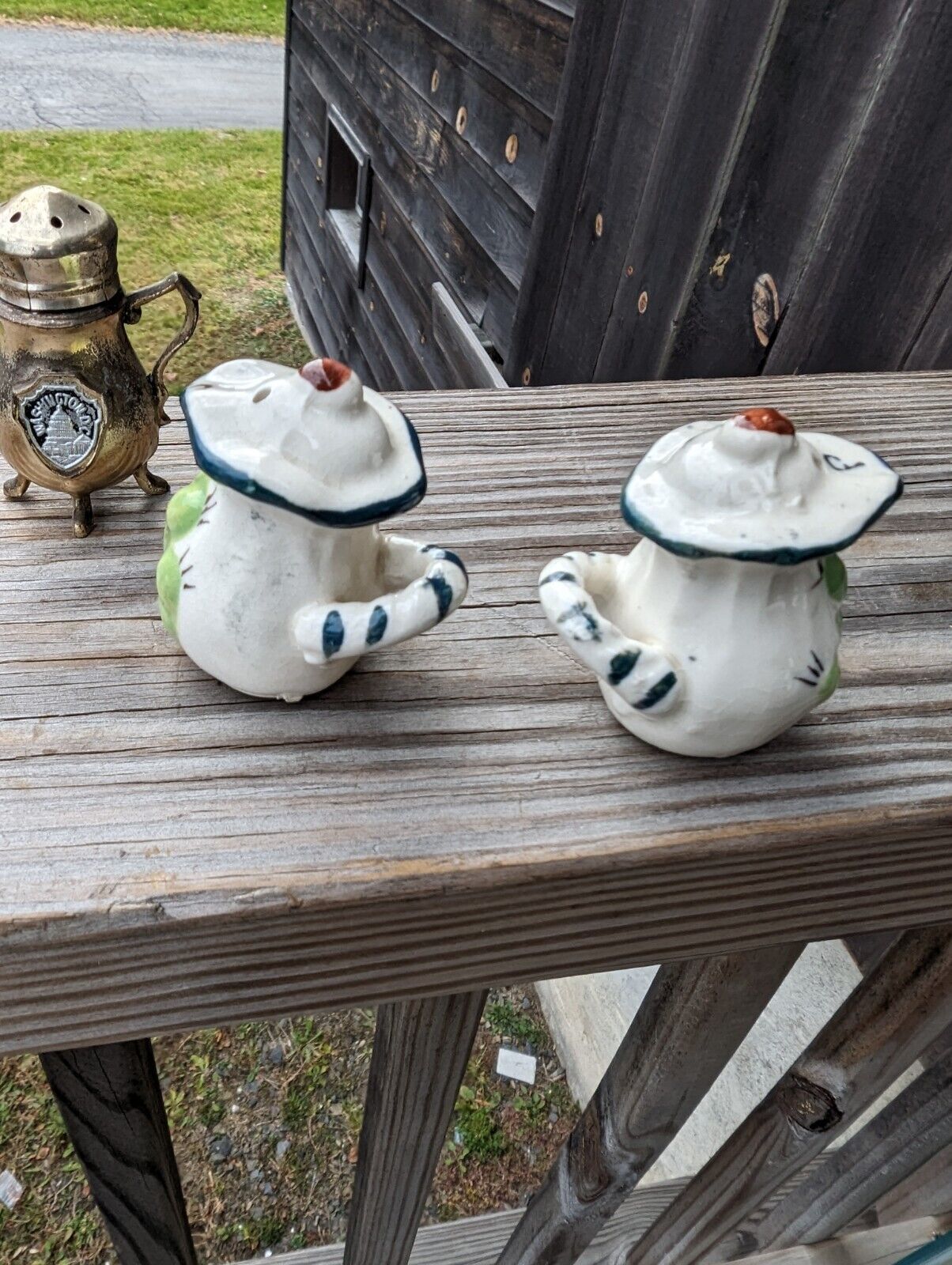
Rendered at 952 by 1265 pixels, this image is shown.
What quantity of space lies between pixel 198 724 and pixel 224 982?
14 cm

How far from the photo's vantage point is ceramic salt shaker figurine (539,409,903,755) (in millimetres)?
465

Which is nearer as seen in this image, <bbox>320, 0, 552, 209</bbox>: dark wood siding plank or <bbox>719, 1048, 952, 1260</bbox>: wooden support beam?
<bbox>719, 1048, 952, 1260</bbox>: wooden support beam

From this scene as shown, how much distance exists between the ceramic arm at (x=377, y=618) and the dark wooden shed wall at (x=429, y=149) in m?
1.71

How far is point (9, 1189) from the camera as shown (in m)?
1.72

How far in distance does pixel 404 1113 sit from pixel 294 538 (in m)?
0.52

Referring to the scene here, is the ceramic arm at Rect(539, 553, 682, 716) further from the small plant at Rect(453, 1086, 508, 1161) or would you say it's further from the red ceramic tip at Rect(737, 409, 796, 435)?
the small plant at Rect(453, 1086, 508, 1161)

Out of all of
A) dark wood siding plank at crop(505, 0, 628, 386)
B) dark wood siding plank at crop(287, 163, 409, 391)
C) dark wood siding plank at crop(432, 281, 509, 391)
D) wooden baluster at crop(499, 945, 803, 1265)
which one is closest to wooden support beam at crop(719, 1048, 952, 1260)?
wooden baluster at crop(499, 945, 803, 1265)

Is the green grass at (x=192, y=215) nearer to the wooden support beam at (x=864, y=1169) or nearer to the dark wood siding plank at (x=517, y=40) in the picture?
the dark wood siding plank at (x=517, y=40)

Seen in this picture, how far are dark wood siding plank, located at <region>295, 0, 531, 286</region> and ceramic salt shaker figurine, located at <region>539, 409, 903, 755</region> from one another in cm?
172

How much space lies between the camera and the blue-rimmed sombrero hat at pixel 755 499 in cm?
46

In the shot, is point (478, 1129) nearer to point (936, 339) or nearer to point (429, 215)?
point (936, 339)

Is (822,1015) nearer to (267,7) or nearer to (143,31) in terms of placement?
(143,31)

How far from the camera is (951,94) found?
3.11ft

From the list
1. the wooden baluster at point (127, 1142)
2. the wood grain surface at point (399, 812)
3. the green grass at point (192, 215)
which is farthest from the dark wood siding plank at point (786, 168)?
the green grass at point (192, 215)
